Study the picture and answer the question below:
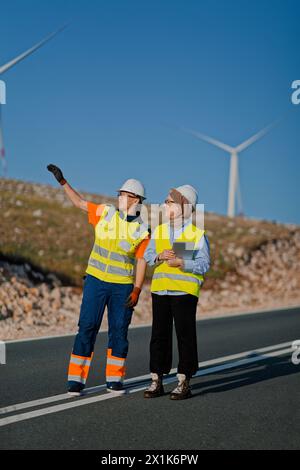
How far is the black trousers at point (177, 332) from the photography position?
582cm

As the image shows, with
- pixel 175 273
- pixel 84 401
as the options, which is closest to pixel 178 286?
pixel 175 273

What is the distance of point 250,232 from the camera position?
32.1 m

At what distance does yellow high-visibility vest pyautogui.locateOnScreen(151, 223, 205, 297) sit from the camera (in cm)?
582

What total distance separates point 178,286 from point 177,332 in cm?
40

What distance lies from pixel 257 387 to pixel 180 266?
1.62 meters

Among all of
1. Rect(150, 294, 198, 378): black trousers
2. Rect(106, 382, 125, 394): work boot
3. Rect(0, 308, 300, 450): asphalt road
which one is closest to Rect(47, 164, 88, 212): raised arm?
Rect(150, 294, 198, 378): black trousers

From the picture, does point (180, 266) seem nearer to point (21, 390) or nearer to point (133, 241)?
point (133, 241)

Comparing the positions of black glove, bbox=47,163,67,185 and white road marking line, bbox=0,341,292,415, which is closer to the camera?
white road marking line, bbox=0,341,292,415

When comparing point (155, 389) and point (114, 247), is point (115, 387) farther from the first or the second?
point (114, 247)

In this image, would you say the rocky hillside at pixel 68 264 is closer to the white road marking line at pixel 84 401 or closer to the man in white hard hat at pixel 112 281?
the white road marking line at pixel 84 401

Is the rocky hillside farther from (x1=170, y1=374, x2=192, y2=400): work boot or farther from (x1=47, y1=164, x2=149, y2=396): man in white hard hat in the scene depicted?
(x1=170, y1=374, x2=192, y2=400): work boot

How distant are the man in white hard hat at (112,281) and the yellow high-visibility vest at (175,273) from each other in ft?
0.52

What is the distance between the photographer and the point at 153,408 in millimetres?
5445

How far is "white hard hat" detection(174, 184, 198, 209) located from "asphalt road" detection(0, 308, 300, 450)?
5.54 ft
